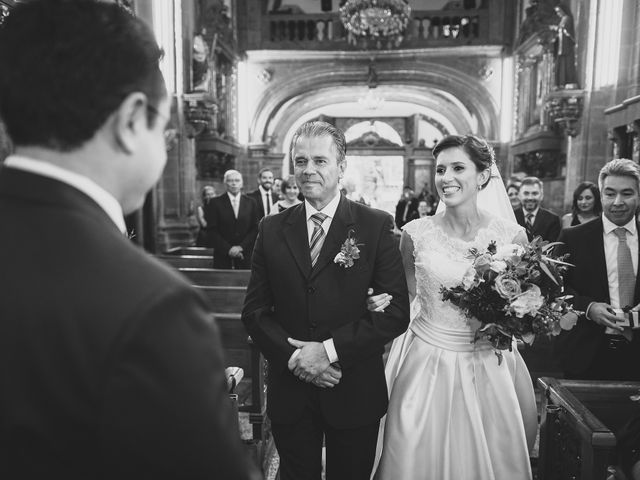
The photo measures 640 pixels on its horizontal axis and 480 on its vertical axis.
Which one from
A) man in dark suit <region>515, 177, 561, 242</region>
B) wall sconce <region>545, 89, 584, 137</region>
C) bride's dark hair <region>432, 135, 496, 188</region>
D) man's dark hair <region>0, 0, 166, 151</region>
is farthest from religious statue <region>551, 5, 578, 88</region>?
man's dark hair <region>0, 0, 166, 151</region>

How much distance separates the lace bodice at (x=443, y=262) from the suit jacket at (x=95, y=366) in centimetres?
186

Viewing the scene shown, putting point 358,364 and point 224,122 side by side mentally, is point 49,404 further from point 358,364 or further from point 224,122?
point 224,122

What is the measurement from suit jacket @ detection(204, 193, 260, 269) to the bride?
11.8 ft

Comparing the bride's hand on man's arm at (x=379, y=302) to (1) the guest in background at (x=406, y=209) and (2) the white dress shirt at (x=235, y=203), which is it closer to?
(2) the white dress shirt at (x=235, y=203)

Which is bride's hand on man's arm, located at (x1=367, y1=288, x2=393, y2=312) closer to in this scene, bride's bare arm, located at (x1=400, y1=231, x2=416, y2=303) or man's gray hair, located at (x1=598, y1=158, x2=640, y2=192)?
bride's bare arm, located at (x1=400, y1=231, x2=416, y2=303)

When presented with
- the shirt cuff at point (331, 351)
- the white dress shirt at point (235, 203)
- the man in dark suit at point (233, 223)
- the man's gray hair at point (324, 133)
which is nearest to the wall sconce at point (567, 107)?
the man in dark suit at point (233, 223)

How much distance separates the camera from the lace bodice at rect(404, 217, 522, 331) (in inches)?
92.4

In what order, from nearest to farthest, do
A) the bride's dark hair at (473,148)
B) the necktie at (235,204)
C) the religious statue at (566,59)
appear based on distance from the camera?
the bride's dark hair at (473,148) < the necktie at (235,204) < the religious statue at (566,59)

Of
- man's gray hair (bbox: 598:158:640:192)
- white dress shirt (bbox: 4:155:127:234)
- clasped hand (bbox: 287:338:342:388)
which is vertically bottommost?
clasped hand (bbox: 287:338:342:388)

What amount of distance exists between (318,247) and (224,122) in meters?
10.3

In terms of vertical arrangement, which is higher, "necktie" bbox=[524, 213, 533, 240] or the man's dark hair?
the man's dark hair

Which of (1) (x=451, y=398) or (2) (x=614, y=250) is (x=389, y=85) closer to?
(2) (x=614, y=250)

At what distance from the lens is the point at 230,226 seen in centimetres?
589

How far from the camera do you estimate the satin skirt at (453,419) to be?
2.18m
